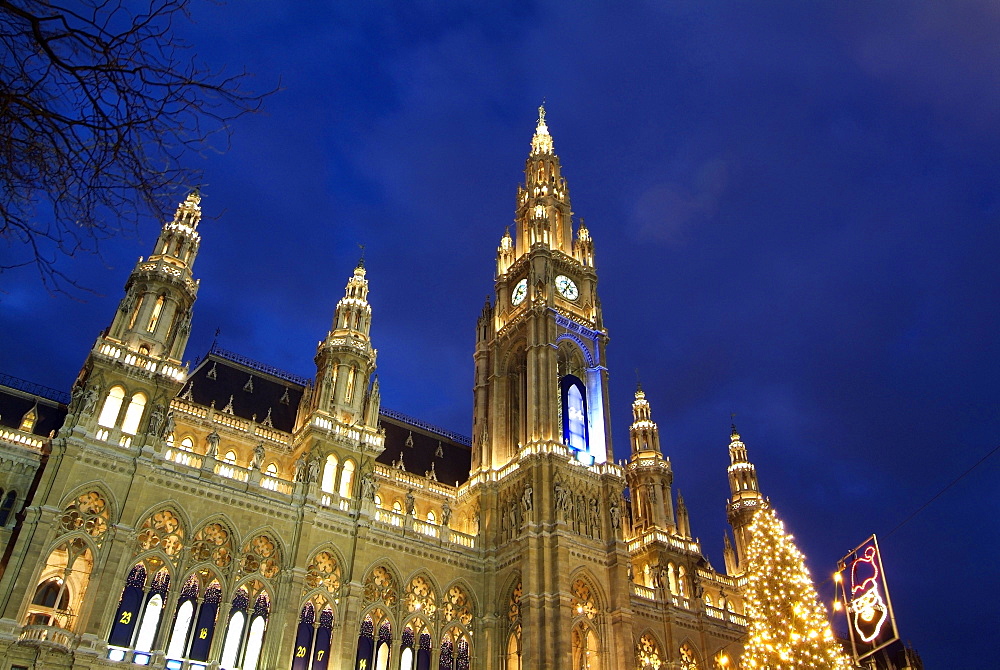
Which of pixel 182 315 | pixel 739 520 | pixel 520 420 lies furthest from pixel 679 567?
pixel 182 315

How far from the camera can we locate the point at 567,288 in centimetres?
5012

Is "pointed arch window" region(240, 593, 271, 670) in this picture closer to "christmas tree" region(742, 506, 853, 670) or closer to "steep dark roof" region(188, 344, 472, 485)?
"steep dark roof" region(188, 344, 472, 485)

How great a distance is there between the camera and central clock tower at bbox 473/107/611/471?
43.2 metres

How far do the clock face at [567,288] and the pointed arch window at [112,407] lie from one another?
91.8ft

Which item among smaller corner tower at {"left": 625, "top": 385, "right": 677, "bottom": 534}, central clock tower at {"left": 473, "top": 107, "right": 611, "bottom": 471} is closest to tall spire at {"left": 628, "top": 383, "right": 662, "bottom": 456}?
smaller corner tower at {"left": 625, "top": 385, "right": 677, "bottom": 534}

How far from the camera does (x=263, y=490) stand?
109 feet

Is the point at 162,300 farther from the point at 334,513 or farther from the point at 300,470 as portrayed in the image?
the point at 334,513

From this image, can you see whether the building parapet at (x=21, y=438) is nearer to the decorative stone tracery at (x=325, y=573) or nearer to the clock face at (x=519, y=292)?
the decorative stone tracery at (x=325, y=573)

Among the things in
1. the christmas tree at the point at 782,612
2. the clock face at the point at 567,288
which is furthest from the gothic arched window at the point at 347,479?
the christmas tree at the point at 782,612

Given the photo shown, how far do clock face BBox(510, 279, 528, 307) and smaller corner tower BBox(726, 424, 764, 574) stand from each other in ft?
91.0

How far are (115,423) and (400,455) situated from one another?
62.2 ft

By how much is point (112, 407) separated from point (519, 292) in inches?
1081

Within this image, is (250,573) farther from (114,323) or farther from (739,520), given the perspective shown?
(739,520)

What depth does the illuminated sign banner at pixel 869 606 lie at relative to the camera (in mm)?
18703
